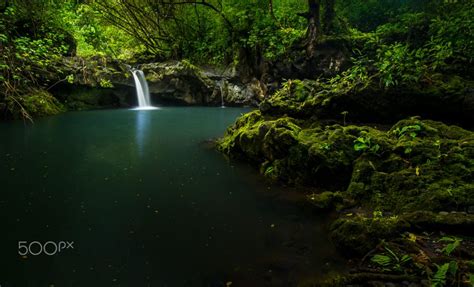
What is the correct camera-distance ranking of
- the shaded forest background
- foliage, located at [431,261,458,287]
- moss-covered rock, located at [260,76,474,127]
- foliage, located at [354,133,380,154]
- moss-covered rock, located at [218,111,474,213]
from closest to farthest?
foliage, located at [431,261,458,287], moss-covered rock, located at [218,111,474,213], foliage, located at [354,133,380,154], the shaded forest background, moss-covered rock, located at [260,76,474,127]

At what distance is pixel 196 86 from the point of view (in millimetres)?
22094

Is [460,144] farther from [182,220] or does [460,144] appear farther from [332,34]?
[332,34]

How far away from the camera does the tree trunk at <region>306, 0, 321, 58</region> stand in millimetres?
14565

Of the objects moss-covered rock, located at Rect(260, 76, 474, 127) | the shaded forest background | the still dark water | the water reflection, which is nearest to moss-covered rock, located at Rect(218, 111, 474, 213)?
moss-covered rock, located at Rect(260, 76, 474, 127)

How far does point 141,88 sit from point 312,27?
11625 millimetres

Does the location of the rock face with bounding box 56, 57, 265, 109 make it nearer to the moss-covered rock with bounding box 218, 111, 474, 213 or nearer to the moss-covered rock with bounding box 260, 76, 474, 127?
the moss-covered rock with bounding box 260, 76, 474, 127

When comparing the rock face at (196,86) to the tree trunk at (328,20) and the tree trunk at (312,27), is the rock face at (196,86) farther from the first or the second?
the tree trunk at (328,20)

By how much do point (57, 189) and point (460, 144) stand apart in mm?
7248

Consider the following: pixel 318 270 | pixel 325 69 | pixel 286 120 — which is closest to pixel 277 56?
pixel 325 69

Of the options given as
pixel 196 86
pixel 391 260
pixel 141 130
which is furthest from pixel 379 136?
pixel 196 86

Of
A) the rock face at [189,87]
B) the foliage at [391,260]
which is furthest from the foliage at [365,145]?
the rock face at [189,87]

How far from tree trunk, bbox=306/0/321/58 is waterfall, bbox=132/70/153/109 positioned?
35.7 ft

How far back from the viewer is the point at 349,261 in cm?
364

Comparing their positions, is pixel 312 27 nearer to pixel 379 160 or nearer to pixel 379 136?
pixel 379 136
